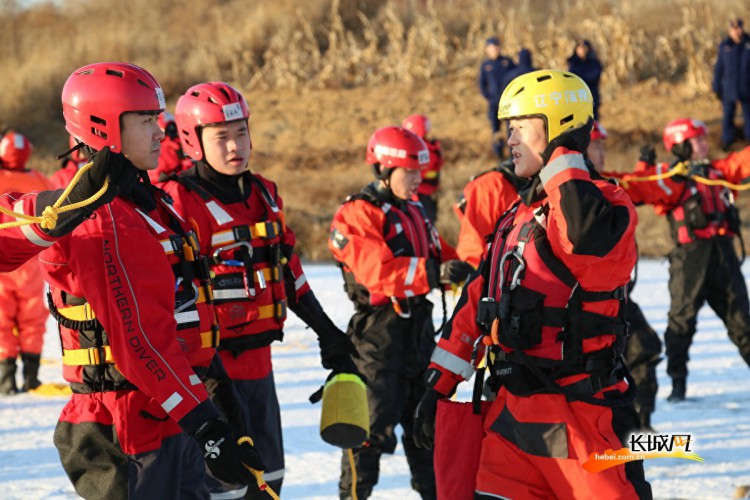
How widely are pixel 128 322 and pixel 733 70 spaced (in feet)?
59.7

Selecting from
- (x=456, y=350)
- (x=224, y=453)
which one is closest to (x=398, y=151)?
(x=456, y=350)

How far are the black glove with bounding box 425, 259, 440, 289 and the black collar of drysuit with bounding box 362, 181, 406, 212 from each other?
46cm

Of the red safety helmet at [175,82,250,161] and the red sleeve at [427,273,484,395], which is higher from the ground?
the red safety helmet at [175,82,250,161]

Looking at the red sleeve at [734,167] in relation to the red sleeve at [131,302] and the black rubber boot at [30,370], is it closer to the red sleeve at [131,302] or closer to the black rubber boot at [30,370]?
the black rubber boot at [30,370]

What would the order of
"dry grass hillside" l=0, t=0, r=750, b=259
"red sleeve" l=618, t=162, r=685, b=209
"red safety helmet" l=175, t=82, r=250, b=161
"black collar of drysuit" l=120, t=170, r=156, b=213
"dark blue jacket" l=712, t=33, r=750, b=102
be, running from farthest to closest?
"dry grass hillside" l=0, t=0, r=750, b=259 < "dark blue jacket" l=712, t=33, r=750, b=102 < "red sleeve" l=618, t=162, r=685, b=209 < "red safety helmet" l=175, t=82, r=250, b=161 < "black collar of drysuit" l=120, t=170, r=156, b=213

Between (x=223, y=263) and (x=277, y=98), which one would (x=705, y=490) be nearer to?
(x=223, y=263)

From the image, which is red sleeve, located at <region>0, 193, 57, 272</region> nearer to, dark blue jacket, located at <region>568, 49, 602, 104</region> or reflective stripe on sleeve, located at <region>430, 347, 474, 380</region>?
reflective stripe on sleeve, located at <region>430, 347, 474, 380</region>

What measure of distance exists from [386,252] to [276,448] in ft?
4.91

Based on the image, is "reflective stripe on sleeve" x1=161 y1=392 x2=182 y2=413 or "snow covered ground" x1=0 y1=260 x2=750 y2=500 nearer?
"reflective stripe on sleeve" x1=161 y1=392 x2=182 y2=413

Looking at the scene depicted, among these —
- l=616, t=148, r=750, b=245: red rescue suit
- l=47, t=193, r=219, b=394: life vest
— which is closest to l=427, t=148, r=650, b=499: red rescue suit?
l=47, t=193, r=219, b=394: life vest

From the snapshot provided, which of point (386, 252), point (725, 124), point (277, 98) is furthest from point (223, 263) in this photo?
point (277, 98)

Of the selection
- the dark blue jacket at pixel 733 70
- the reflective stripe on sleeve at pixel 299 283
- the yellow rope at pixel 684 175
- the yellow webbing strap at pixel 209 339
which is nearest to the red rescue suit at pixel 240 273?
the reflective stripe on sleeve at pixel 299 283

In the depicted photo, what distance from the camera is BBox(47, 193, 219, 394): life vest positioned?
361 centimetres

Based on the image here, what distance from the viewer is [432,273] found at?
604cm
